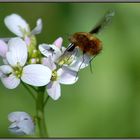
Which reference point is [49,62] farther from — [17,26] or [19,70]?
[17,26]

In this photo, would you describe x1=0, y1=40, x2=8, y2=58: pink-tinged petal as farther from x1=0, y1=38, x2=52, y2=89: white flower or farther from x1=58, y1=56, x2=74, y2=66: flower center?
x1=58, y1=56, x2=74, y2=66: flower center

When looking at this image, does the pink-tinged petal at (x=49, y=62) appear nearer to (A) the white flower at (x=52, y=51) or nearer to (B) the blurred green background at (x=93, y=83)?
(A) the white flower at (x=52, y=51)

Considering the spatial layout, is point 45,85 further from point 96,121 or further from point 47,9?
point 47,9

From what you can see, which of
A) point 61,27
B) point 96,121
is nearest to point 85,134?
point 96,121

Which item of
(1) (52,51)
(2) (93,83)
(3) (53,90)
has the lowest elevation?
(2) (93,83)

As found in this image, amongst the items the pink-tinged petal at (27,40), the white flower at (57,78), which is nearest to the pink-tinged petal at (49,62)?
the white flower at (57,78)

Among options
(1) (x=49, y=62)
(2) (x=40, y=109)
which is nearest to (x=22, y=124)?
(2) (x=40, y=109)

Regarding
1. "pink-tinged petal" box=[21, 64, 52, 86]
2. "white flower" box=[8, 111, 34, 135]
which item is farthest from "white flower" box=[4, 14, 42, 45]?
"white flower" box=[8, 111, 34, 135]
